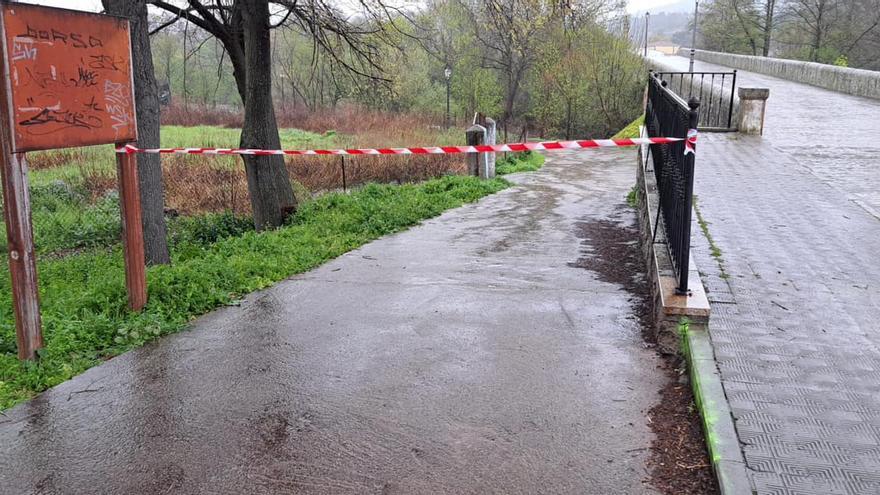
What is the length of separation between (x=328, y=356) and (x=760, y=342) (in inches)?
116

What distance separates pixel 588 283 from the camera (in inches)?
273

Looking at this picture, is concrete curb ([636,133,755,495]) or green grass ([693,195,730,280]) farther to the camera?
green grass ([693,195,730,280])

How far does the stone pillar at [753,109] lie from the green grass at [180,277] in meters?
6.21

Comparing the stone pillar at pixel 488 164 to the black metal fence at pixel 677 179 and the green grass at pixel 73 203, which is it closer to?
the black metal fence at pixel 677 179

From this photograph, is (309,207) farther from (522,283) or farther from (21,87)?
(21,87)

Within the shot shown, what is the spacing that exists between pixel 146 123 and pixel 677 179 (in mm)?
6386

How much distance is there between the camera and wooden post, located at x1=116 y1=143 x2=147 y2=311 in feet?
19.4

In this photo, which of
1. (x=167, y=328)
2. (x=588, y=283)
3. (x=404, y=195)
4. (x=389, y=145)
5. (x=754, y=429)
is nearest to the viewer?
(x=754, y=429)

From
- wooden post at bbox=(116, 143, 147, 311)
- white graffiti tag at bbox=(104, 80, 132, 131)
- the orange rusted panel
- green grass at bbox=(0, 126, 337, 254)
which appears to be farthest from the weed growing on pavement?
green grass at bbox=(0, 126, 337, 254)

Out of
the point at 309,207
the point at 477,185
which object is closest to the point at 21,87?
the point at 309,207

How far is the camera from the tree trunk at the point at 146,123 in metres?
8.72

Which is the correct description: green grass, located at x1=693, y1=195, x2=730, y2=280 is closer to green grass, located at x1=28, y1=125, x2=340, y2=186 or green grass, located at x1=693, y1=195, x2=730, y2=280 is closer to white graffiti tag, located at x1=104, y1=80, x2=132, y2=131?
white graffiti tag, located at x1=104, y1=80, x2=132, y2=131

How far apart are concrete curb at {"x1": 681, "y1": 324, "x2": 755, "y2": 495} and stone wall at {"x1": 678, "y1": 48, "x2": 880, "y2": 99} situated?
21.3 m

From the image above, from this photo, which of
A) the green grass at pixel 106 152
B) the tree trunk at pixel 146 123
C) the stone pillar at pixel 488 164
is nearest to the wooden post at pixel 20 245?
the tree trunk at pixel 146 123
